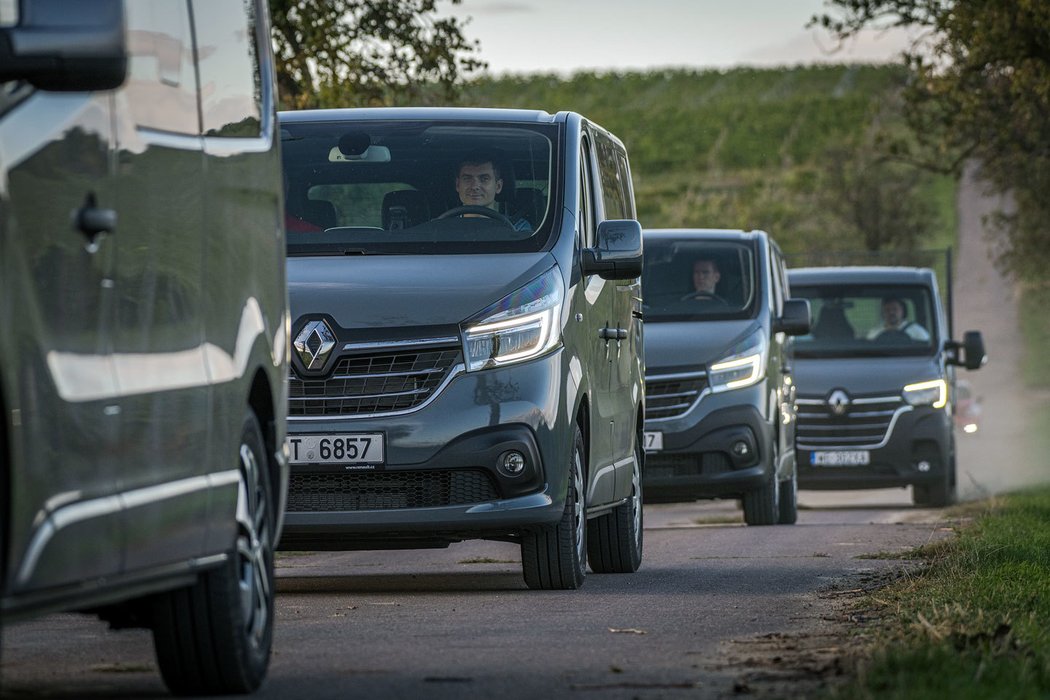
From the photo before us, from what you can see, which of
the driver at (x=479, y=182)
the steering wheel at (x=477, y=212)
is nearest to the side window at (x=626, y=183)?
the driver at (x=479, y=182)

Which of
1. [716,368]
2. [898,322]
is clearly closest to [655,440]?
[716,368]

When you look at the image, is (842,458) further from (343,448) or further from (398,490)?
(343,448)

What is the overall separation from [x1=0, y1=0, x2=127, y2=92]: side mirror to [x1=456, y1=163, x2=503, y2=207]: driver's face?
5958mm

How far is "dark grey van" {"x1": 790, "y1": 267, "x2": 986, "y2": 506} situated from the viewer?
22156mm

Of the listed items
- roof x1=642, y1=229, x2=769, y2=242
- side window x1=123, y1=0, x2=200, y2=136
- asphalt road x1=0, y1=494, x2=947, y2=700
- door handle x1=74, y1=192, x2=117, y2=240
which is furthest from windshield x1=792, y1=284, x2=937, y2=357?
door handle x1=74, y1=192, x2=117, y2=240

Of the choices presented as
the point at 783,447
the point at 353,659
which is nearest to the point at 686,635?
the point at 353,659

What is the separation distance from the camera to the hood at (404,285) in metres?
9.73

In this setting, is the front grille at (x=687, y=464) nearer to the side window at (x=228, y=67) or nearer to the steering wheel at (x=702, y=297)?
the steering wheel at (x=702, y=297)

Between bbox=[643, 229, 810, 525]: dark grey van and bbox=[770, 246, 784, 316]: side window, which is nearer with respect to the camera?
bbox=[643, 229, 810, 525]: dark grey van

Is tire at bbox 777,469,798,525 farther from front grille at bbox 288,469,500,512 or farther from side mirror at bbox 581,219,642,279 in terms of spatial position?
front grille at bbox 288,469,500,512

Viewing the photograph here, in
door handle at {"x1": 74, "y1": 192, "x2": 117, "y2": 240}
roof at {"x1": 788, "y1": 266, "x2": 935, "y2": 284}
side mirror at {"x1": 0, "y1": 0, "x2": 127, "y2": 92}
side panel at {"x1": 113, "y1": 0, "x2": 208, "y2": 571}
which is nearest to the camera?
side mirror at {"x1": 0, "y1": 0, "x2": 127, "y2": 92}

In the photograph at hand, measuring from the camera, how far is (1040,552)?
465 inches

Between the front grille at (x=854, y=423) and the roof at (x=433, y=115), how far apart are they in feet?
37.5

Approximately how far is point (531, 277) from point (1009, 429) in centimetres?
3695
